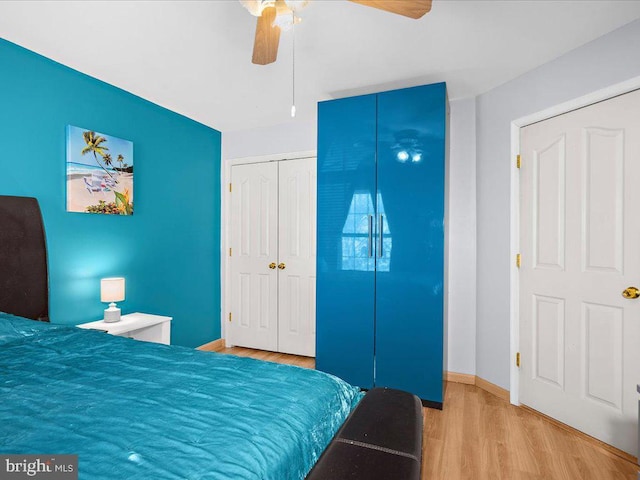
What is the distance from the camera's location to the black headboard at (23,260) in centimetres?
205

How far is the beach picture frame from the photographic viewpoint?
8.14ft

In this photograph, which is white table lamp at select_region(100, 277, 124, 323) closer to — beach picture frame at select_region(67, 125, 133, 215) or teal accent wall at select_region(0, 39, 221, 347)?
teal accent wall at select_region(0, 39, 221, 347)

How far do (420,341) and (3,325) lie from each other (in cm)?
262

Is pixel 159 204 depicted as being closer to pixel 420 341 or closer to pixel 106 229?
pixel 106 229

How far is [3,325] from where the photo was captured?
5.82 ft

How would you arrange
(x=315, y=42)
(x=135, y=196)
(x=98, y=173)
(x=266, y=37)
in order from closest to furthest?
(x=266, y=37)
(x=315, y=42)
(x=98, y=173)
(x=135, y=196)

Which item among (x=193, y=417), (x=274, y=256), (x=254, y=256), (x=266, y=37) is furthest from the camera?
(x=254, y=256)

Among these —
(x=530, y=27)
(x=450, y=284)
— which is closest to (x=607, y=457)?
(x=450, y=284)

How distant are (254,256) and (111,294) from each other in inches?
63.0

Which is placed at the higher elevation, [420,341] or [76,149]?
[76,149]

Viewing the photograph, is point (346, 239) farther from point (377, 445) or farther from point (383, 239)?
point (377, 445)

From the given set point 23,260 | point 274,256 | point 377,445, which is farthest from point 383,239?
point 23,260

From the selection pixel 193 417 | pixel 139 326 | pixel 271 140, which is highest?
pixel 271 140

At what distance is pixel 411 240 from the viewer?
2658 mm
